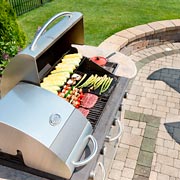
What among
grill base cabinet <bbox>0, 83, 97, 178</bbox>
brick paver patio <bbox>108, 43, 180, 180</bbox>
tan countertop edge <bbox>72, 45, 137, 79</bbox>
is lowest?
brick paver patio <bbox>108, 43, 180, 180</bbox>

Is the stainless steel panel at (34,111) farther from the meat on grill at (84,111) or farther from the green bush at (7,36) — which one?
the green bush at (7,36)

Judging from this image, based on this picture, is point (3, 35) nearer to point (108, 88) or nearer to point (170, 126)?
point (108, 88)

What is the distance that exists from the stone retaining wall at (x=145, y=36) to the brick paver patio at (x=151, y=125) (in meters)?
0.41

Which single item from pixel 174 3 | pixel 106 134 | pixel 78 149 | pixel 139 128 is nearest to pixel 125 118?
pixel 139 128

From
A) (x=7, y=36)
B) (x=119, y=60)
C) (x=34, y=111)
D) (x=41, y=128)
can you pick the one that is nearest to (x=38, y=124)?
(x=41, y=128)

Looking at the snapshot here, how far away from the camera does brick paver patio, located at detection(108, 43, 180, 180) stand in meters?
4.11

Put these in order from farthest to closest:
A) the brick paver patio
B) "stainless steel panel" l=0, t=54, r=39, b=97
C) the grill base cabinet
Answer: the brick paver patio → "stainless steel panel" l=0, t=54, r=39, b=97 → the grill base cabinet

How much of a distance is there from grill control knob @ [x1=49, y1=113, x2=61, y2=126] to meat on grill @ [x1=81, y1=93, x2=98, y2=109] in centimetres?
75

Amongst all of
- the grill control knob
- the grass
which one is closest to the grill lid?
the grill control knob

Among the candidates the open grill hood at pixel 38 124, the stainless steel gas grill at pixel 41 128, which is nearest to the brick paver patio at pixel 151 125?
the stainless steel gas grill at pixel 41 128

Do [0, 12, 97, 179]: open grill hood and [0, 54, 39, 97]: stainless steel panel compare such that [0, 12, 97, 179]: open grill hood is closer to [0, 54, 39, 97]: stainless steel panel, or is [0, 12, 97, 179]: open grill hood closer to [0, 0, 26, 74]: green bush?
[0, 54, 39, 97]: stainless steel panel

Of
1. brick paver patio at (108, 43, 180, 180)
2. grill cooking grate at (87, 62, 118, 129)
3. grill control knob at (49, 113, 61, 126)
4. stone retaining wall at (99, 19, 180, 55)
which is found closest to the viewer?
grill control knob at (49, 113, 61, 126)

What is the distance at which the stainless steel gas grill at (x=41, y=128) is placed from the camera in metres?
2.27

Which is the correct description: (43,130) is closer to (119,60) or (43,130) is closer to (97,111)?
(97,111)
